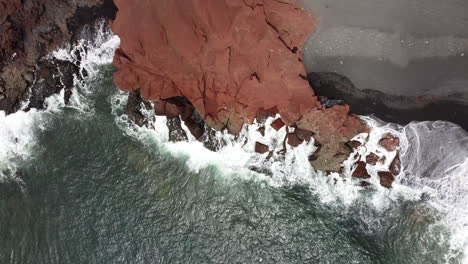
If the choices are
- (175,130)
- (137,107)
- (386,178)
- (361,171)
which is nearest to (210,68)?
(175,130)

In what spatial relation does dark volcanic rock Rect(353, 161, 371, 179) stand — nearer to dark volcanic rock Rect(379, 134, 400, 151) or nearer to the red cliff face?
the red cliff face

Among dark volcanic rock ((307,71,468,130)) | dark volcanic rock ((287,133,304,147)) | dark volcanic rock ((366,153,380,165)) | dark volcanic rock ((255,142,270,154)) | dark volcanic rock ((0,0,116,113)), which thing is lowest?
dark volcanic rock ((366,153,380,165))

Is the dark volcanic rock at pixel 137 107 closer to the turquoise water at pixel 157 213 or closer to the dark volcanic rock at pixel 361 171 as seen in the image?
the turquoise water at pixel 157 213

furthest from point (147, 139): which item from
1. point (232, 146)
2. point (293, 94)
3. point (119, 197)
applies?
point (293, 94)

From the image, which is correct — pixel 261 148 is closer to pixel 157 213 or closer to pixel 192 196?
pixel 192 196

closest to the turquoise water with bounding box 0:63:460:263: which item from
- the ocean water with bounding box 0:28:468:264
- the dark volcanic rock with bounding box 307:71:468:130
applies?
the ocean water with bounding box 0:28:468:264

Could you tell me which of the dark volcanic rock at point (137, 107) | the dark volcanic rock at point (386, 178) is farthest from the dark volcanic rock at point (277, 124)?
the dark volcanic rock at point (137, 107)

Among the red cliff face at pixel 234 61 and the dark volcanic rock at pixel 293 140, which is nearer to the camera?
the red cliff face at pixel 234 61
